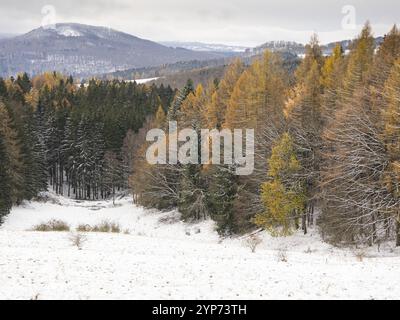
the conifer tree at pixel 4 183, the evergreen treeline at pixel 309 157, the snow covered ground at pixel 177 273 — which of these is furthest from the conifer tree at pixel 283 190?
the conifer tree at pixel 4 183

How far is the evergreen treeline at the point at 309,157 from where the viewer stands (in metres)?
23.9

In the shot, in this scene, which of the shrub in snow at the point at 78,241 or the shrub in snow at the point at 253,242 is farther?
the shrub in snow at the point at 253,242

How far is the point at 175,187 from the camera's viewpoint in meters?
48.7

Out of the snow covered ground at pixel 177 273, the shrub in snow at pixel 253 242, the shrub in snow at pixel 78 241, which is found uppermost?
the snow covered ground at pixel 177 273

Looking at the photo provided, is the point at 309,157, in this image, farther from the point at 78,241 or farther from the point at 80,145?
the point at 80,145

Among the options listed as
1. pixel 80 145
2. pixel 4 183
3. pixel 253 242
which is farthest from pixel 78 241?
pixel 80 145

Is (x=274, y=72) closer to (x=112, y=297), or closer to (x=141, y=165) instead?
(x=141, y=165)

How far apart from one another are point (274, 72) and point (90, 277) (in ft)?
124

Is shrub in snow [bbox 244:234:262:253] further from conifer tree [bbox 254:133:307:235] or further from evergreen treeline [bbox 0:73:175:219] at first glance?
evergreen treeline [bbox 0:73:175:219]

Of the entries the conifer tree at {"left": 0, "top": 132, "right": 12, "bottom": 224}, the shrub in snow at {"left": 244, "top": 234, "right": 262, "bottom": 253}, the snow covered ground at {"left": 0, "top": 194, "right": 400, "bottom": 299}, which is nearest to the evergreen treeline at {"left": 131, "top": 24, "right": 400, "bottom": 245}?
the shrub in snow at {"left": 244, "top": 234, "right": 262, "bottom": 253}

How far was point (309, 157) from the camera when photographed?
31.7m

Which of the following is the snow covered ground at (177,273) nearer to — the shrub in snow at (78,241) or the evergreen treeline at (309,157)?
the shrub in snow at (78,241)
